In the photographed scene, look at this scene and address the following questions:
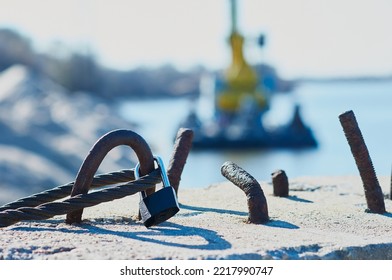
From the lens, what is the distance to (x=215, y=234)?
246 cm

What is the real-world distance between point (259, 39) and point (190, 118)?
553cm

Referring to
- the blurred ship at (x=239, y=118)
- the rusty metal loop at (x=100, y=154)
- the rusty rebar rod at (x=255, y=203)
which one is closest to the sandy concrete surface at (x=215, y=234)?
the rusty rebar rod at (x=255, y=203)

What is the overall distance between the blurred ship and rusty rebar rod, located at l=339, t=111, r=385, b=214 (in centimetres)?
2652

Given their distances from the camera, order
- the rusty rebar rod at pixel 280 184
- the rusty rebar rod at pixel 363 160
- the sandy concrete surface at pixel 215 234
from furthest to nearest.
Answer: the rusty rebar rod at pixel 280 184, the rusty rebar rod at pixel 363 160, the sandy concrete surface at pixel 215 234

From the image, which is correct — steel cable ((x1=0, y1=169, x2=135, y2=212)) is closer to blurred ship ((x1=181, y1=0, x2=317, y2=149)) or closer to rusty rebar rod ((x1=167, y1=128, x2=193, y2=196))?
rusty rebar rod ((x1=167, y1=128, x2=193, y2=196))

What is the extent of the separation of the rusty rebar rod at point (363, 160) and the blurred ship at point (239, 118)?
2652 centimetres

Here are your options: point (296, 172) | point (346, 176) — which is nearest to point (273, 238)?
point (346, 176)

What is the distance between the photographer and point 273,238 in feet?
A: 7.84

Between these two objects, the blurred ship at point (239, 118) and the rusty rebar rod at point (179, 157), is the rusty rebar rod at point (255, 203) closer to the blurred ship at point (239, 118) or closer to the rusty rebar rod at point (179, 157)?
the rusty rebar rod at point (179, 157)

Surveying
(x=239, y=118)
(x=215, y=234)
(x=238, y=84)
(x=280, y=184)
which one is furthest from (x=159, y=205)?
(x=238, y=84)

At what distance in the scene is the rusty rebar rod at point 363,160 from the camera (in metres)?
2.85

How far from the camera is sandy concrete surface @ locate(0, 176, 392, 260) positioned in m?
2.22

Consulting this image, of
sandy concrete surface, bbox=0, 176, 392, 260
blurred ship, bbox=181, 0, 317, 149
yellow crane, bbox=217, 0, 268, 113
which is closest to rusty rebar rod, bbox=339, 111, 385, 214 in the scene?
sandy concrete surface, bbox=0, 176, 392, 260

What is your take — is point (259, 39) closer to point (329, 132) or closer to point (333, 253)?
point (329, 132)
